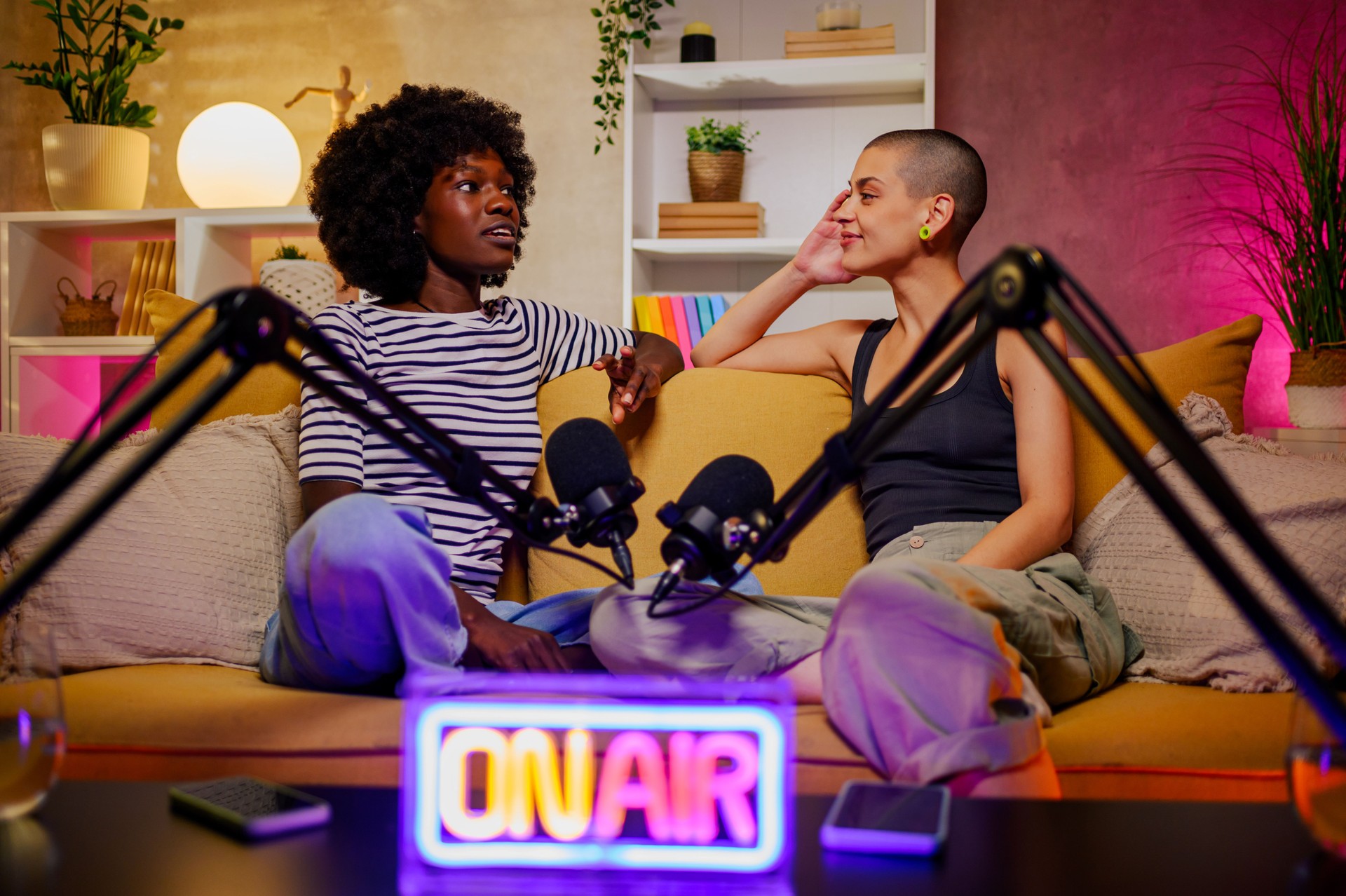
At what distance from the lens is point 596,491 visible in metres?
0.81

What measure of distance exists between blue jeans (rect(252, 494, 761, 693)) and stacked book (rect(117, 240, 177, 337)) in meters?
2.13

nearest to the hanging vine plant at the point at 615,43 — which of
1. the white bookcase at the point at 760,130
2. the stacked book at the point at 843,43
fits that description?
the white bookcase at the point at 760,130

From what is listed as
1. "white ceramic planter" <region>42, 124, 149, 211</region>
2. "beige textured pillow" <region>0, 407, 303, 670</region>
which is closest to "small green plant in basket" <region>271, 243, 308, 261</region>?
"white ceramic planter" <region>42, 124, 149, 211</region>

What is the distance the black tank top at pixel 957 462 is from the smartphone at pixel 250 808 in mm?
983

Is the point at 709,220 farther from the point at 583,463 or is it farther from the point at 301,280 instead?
the point at 583,463

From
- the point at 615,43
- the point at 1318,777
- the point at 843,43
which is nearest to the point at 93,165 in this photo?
the point at 615,43

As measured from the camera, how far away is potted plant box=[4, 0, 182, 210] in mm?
2875

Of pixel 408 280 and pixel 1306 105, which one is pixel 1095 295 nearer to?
pixel 1306 105

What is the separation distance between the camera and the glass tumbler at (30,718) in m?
0.67

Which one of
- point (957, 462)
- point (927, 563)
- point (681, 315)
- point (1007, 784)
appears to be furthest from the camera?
point (681, 315)

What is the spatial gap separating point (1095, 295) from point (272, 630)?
2.44 metres

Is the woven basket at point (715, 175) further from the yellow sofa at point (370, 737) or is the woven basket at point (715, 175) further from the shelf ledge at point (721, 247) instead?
the yellow sofa at point (370, 737)

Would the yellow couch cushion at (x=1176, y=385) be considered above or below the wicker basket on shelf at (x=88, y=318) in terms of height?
below

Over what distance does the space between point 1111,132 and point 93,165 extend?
300 centimetres
